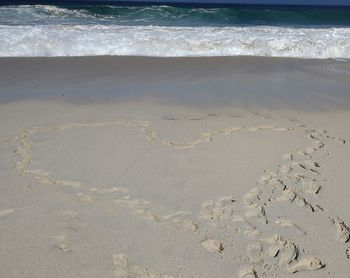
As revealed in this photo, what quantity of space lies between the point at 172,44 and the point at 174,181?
6247 millimetres

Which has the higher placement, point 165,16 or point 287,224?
point 287,224

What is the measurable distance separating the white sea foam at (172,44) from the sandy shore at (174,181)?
2.93 meters

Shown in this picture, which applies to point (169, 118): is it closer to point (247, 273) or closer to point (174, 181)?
point (174, 181)

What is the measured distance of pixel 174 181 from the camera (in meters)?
3.16

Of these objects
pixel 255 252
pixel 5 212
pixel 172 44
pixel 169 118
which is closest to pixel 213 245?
pixel 255 252

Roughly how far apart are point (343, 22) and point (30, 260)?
65.8 feet

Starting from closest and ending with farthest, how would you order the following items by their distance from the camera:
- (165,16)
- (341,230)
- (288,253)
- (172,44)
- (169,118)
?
(288,253), (341,230), (169,118), (172,44), (165,16)

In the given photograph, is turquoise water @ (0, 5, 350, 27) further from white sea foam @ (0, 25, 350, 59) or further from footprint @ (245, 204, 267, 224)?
footprint @ (245, 204, 267, 224)

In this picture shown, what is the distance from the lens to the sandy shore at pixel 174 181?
2316mm

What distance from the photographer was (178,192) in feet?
9.85

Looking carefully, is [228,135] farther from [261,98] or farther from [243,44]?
[243,44]

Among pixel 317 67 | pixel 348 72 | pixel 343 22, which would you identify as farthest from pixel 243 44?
pixel 343 22

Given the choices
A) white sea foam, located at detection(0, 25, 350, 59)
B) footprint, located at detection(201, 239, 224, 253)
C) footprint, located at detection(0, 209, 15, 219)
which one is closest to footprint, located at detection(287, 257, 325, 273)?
footprint, located at detection(201, 239, 224, 253)

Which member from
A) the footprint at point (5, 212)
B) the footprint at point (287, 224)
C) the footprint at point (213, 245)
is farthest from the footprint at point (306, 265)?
the footprint at point (5, 212)
